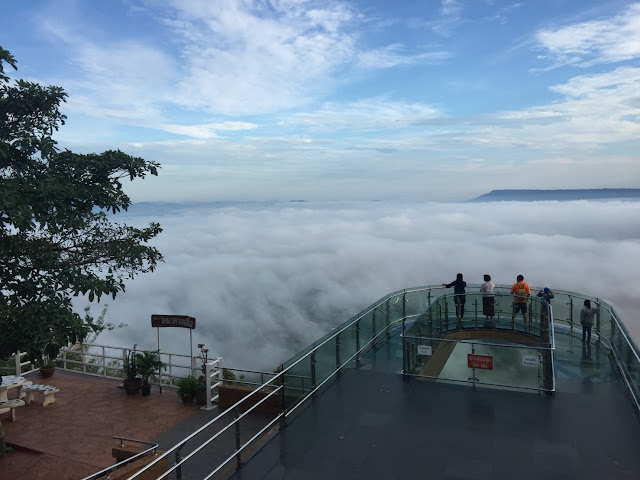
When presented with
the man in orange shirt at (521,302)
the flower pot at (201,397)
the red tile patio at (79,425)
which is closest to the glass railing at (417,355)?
the man in orange shirt at (521,302)

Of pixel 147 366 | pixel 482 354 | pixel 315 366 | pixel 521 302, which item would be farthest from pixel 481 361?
pixel 147 366

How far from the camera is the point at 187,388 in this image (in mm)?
11688

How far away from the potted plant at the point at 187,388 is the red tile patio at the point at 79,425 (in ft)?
0.81

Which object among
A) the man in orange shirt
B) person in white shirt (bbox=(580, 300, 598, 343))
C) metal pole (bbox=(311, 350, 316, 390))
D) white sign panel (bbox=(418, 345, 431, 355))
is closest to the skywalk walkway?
Answer: metal pole (bbox=(311, 350, 316, 390))

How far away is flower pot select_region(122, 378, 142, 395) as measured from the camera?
479 inches

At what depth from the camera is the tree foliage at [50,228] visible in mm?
7195

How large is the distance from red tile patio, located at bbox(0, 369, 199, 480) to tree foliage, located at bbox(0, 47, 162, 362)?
2.69 metres

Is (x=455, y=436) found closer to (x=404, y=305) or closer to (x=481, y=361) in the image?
(x=481, y=361)

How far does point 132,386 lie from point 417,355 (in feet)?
24.9

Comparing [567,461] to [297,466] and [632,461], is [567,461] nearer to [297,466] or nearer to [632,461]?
[632,461]

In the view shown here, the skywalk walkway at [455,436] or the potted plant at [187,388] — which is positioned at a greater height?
the skywalk walkway at [455,436]

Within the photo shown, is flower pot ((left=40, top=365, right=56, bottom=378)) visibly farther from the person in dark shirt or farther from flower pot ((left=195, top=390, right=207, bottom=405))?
the person in dark shirt

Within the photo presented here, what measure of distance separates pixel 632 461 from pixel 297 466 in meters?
4.04

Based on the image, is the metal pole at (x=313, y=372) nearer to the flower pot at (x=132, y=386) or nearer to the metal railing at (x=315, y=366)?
the metal railing at (x=315, y=366)
